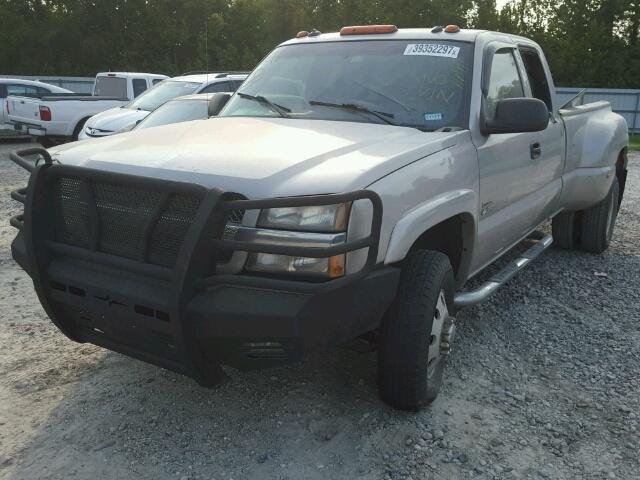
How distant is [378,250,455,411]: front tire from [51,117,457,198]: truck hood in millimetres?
524

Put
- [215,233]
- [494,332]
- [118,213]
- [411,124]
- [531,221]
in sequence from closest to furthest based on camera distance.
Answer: [215,233] < [118,213] < [411,124] < [494,332] < [531,221]

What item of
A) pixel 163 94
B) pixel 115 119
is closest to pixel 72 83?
pixel 163 94

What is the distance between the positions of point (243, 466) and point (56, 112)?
1180cm

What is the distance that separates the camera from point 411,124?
11.3 feet

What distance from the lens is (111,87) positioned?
1575 cm

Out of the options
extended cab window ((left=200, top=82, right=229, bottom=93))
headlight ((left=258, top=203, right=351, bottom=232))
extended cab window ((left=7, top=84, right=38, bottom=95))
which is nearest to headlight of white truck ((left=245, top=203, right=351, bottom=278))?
headlight ((left=258, top=203, right=351, bottom=232))

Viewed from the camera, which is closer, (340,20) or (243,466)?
(243,466)

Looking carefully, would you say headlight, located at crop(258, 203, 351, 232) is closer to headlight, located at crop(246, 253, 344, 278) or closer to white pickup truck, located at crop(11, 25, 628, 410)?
white pickup truck, located at crop(11, 25, 628, 410)

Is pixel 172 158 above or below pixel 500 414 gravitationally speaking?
above

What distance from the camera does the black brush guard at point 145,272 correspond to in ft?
7.82

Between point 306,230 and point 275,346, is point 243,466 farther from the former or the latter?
point 306,230

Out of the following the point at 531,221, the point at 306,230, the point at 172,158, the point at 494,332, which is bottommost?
the point at 494,332

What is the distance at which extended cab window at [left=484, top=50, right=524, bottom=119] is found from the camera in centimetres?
375

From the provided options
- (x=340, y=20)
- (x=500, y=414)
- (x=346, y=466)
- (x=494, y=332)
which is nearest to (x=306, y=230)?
(x=346, y=466)
